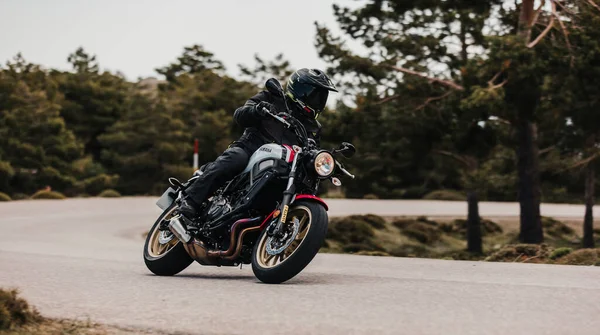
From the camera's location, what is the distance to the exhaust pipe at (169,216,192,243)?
887 centimetres

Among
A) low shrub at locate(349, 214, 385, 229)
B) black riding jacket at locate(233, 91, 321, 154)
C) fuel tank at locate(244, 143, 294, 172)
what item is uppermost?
black riding jacket at locate(233, 91, 321, 154)

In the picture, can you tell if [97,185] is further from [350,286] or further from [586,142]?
[350,286]

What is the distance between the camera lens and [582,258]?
12039mm

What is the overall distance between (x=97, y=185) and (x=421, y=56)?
25.9 metres

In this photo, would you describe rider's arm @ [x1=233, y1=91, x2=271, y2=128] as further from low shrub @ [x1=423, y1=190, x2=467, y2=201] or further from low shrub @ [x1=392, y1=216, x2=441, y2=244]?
low shrub @ [x1=423, y1=190, x2=467, y2=201]

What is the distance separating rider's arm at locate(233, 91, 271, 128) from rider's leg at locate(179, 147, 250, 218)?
10.2 inches

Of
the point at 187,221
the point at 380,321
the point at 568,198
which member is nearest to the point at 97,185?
the point at 568,198

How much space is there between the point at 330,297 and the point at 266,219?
1518mm

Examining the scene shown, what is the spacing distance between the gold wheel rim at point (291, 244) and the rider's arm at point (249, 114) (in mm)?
1001

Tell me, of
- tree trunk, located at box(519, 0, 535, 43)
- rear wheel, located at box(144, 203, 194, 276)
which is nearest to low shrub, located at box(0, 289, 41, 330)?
rear wheel, located at box(144, 203, 194, 276)

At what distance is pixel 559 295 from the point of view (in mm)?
7059

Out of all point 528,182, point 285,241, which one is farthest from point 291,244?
point 528,182

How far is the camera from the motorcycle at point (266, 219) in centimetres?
790

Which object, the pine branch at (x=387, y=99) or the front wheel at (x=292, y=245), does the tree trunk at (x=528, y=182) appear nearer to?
the pine branch at (x=387, y=99)
